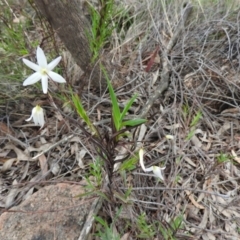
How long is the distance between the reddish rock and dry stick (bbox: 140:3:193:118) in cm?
52

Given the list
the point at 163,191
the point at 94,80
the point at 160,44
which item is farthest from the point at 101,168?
the point at 160,44

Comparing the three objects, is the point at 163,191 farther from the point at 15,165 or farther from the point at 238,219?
the point at 15,165

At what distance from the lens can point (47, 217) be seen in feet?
5.04

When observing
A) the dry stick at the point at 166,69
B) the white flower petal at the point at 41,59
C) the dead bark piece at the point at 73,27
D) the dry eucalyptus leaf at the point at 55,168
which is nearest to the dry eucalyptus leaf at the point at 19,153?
the dry eucalyptus leaf at the point at 55,168

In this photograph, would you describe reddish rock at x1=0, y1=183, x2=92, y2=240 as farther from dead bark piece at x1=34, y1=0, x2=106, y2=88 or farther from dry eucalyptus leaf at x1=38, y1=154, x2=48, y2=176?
dead bark piece at x1=34, y1=0, x2=106, y2=88

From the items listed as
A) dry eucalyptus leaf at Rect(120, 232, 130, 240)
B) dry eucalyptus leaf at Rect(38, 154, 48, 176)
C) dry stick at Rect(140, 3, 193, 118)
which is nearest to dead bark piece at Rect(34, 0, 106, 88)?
dry stick at Rect(140, 3, 193, 118)

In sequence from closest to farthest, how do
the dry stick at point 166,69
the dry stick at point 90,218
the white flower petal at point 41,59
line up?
the white flower petal at point 41,59 < the dry stick at point 90,218 < the dry stick at point 166,69

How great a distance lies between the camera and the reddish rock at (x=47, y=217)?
1489 mm

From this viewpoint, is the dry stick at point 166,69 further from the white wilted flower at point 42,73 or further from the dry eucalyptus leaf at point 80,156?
the white wilted flower at point 42,73

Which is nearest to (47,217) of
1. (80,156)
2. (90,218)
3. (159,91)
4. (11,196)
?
(90,218)

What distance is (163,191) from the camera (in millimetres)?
1715

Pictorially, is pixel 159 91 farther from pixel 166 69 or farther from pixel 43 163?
pixel 43 163

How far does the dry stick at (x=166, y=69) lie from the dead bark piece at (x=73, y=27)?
302 mm

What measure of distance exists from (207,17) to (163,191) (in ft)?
4.28
